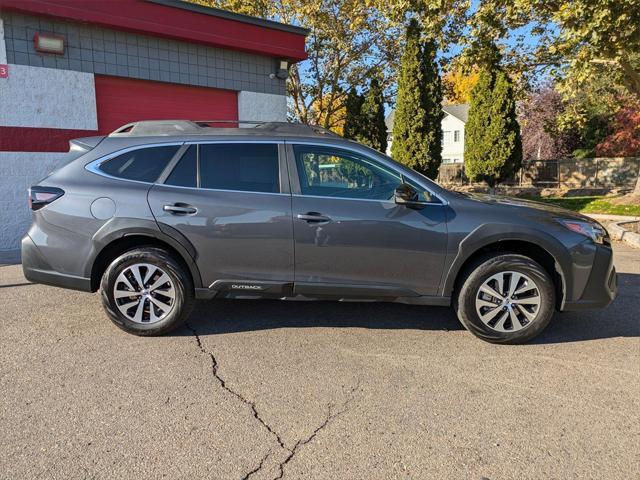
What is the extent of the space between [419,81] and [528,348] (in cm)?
1206

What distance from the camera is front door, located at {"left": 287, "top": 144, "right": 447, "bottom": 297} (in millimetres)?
3895

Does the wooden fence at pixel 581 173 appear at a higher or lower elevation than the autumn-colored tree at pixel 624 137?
lower

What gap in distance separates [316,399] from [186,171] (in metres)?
2.27

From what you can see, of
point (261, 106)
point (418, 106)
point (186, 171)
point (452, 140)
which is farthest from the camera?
point (452, 140)

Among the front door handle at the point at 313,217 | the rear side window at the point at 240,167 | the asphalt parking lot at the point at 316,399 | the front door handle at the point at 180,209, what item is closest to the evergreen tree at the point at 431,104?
the asphalt parking lot at the point at 316,399

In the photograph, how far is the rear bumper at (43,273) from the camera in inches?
159

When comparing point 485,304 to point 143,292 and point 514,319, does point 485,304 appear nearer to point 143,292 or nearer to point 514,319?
point 514,319

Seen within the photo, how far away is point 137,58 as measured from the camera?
8695mm

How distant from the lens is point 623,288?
5664 mm

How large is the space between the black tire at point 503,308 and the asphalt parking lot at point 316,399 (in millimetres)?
120

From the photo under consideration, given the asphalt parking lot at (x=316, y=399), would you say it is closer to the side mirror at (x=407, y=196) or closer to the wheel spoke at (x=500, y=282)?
the wheel spoke at (x=500, y=282)

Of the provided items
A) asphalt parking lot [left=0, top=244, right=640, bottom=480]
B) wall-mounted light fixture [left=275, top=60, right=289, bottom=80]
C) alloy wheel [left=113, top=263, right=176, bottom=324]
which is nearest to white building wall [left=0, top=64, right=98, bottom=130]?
wall-mounted light fixture [left=275, top=60, right=289, bottom=80]

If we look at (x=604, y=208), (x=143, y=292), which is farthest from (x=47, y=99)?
(x=604, y=208)

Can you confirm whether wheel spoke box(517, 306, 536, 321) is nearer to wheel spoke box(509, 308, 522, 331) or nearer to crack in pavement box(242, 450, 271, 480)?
wheel spoke box(509, 308, 522, 331)
